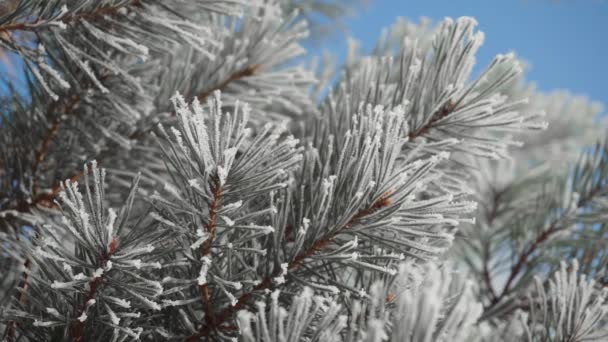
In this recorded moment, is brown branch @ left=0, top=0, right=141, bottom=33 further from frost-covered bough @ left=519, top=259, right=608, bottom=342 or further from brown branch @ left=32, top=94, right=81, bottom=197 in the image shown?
frost-covered bough @ left=519, top=259, right=608, bottom=342

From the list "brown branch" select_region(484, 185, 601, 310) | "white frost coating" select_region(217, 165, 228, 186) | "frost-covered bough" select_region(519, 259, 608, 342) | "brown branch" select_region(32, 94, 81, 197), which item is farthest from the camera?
"brown branch" select_region(484, 185, 601, 310)

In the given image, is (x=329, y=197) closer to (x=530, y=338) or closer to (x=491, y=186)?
(x=530, y=338)

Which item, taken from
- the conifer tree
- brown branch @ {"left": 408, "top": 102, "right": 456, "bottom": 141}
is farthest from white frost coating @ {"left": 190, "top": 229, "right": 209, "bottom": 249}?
brown branch @ {"left": 408, "top": 102, "right": 456, "bottom": 141}

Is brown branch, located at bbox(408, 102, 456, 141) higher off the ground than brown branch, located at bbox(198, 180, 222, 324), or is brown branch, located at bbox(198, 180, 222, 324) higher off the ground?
brown branch, located at bbox(408, 102, 456, 141)

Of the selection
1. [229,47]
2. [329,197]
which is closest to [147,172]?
[229,47]

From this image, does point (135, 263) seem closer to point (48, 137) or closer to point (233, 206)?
point (233, 206)

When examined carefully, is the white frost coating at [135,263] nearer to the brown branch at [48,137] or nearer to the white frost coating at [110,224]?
the white frost coating at [110,224]

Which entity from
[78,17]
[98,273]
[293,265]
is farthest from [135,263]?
[78,17]
